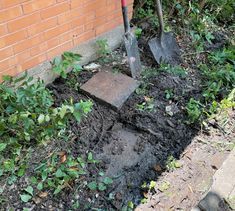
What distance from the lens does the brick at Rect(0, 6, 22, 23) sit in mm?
2230

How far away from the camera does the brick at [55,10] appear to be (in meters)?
2.52

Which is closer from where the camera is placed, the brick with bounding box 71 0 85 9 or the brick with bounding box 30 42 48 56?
the brick with bounding box 30 42 48 56

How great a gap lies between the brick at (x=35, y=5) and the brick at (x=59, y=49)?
0.42 meters

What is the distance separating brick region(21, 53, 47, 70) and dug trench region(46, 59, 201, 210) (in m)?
0.28

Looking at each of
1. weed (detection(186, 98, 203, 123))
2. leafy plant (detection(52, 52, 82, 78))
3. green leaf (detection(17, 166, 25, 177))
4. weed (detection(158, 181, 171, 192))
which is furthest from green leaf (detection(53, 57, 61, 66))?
weed (detection(158, 181, 171, 192))

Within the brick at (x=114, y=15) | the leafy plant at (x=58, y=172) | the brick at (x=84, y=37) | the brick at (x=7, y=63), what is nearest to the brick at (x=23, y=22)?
the brick at (x=7, y=63)

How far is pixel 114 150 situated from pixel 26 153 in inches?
27.2

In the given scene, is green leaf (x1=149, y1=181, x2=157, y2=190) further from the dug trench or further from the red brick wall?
the red brick wall

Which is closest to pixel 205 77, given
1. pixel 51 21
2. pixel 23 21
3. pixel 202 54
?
pixel 202 54

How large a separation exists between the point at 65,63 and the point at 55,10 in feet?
1.52

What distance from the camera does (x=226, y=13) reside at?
428 cm

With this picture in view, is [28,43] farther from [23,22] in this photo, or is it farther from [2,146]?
[2,146]

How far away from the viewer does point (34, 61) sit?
266cm

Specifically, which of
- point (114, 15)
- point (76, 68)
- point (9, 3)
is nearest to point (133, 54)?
point (114, 15)
